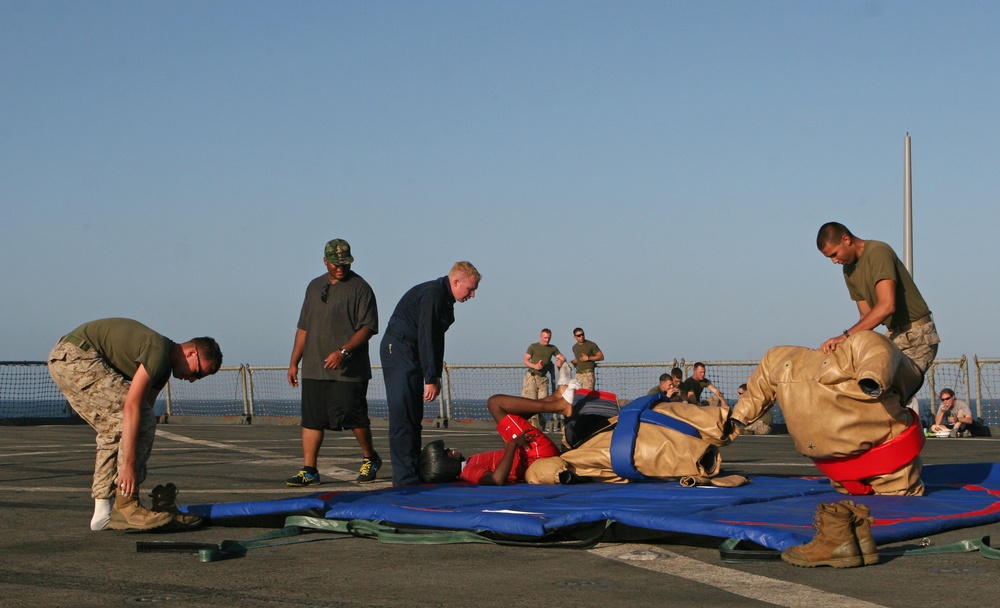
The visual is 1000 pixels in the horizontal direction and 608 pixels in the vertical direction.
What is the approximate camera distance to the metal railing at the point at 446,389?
872 inches

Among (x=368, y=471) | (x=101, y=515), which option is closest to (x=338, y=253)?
(x=368, y=471)

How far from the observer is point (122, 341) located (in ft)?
22.0

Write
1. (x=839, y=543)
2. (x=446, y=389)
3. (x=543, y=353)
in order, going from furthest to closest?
(x=446, y=389) → (x=543, y=353) → (x=839, y=543)

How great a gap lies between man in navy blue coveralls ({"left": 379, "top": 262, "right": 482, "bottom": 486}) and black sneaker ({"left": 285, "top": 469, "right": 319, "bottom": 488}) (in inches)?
32.5

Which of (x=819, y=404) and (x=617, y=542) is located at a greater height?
(x=819, y=404)

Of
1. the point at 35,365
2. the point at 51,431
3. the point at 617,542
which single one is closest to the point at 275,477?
the point at 617,542

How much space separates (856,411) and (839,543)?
7.87ft

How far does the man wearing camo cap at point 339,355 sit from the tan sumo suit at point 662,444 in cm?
217

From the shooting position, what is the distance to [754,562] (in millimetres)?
5164

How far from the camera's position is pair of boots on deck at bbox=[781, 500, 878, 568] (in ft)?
16.3

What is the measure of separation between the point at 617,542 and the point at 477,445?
935 cm

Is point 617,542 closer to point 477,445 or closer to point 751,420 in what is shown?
point 751,420

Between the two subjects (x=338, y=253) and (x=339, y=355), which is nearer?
(x=339, y=355)

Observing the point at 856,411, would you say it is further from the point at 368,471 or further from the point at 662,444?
the point at 368,471
